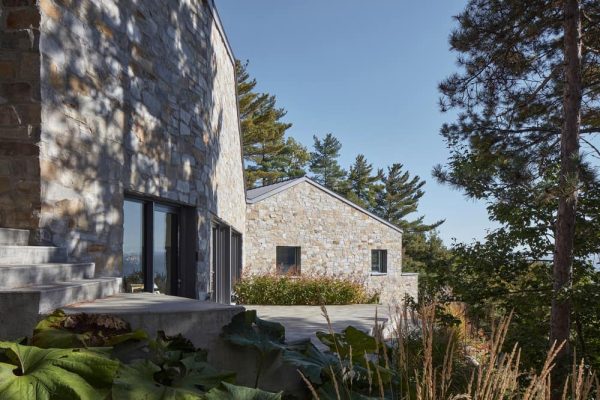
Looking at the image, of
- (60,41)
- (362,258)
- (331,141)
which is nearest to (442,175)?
(60,41)

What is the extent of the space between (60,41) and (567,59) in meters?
4.83

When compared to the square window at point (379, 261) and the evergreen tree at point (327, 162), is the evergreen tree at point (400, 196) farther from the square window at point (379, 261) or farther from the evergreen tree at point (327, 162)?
the square window at point (379, 261)

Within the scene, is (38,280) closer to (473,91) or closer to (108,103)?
(108,103)

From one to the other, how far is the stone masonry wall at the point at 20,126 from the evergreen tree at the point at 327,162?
108ft

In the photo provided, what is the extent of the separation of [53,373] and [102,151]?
248 centimetres

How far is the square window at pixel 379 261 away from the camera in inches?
667

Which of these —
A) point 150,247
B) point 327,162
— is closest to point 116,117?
point 150,247

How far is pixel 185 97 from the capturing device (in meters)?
5.36

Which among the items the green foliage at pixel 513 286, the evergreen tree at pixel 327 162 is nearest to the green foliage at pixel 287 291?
the green foliage at pixel 513 286

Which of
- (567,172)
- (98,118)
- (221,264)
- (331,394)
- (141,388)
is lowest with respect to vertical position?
(331,394)

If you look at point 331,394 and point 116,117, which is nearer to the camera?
point 331,394

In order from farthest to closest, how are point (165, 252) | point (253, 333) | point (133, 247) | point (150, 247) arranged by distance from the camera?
1. point (165, 252)
2. point (150, 247)
3. point (133, 247)
4. point (253, 333)

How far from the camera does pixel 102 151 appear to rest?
146 inches

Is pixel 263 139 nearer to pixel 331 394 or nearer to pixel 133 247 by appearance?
pixel 133 247
